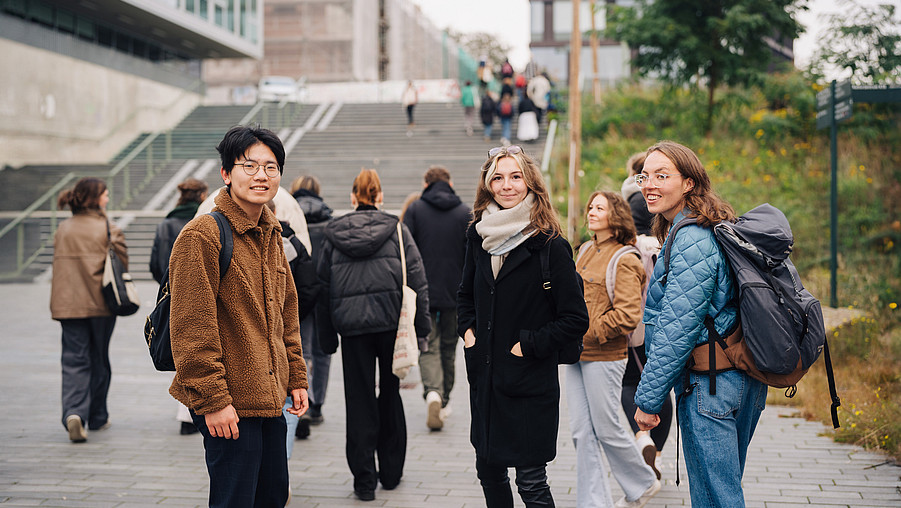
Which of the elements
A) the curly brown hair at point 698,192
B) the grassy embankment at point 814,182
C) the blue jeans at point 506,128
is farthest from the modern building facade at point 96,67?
the curly brown hair at point 698,192

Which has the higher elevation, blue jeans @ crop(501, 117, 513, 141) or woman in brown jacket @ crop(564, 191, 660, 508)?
blue jeans @ crop(501, 117, 513, 141)

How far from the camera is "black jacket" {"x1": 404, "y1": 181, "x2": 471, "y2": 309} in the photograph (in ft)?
23.9

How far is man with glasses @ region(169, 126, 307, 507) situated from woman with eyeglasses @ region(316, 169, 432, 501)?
1745 millimetres

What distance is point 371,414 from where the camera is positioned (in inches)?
205

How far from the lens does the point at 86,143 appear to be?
29.3 metres

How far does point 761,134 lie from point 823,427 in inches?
548

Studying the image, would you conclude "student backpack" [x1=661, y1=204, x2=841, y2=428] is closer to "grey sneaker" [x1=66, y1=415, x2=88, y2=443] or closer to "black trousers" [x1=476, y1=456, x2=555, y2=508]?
"black trousers" [x1=476, y1=456, x2=555, y2=508]

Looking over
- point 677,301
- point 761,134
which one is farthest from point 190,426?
point 761,134

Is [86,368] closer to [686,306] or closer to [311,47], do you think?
[686,306]

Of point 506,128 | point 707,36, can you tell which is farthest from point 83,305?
point 506,128

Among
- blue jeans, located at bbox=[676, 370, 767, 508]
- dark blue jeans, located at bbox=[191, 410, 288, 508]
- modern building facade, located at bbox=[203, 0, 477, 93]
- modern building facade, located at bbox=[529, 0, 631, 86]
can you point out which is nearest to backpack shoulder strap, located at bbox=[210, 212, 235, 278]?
dark blue jeans, located at bbox=[191, 410, 288, 508]

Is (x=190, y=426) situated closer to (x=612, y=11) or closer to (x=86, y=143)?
(x=612, y=11)

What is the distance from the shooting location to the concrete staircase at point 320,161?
64.0 feet

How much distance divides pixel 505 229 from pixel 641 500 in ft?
6.63
